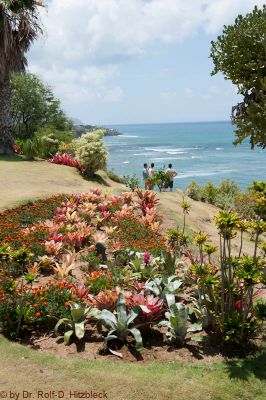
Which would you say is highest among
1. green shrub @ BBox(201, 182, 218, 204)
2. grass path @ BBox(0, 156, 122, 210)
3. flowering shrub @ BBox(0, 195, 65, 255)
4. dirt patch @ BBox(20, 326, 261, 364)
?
grass path @ BBox(0, 156, 122, 210)

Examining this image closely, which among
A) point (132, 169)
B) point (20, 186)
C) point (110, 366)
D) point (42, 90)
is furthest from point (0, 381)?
point (132, 169)

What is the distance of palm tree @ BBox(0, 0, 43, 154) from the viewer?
71.5ft

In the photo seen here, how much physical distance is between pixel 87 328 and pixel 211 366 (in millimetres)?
2240

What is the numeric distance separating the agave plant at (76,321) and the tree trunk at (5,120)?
19.0 m

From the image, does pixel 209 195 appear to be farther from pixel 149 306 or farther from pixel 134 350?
pixel 134 350

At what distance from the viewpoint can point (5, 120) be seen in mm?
24078

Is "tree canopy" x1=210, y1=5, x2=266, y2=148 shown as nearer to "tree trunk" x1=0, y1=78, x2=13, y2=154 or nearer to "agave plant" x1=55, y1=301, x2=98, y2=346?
"agave plant" x1=55, y1=301, x2=98, y2=346

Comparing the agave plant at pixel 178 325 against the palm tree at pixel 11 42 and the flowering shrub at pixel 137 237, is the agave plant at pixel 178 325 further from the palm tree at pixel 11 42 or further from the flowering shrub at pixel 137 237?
the palm tree at pixel 11 42

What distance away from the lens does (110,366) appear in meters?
5.92

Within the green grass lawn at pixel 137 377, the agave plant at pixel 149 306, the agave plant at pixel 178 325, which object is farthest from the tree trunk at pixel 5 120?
the agave plant at pixel 178 325

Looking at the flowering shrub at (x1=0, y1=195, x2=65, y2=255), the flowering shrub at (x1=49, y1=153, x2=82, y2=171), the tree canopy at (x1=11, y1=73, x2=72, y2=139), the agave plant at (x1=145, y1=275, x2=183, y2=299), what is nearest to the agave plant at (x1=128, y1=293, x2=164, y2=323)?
the agave plant at (x1=145, y1=275, x2=183, y2=299)

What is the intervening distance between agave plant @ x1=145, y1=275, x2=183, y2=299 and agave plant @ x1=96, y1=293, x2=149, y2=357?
905 mm

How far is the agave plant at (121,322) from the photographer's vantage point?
653 centimetres

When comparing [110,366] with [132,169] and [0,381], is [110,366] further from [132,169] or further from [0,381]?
[132,169]
